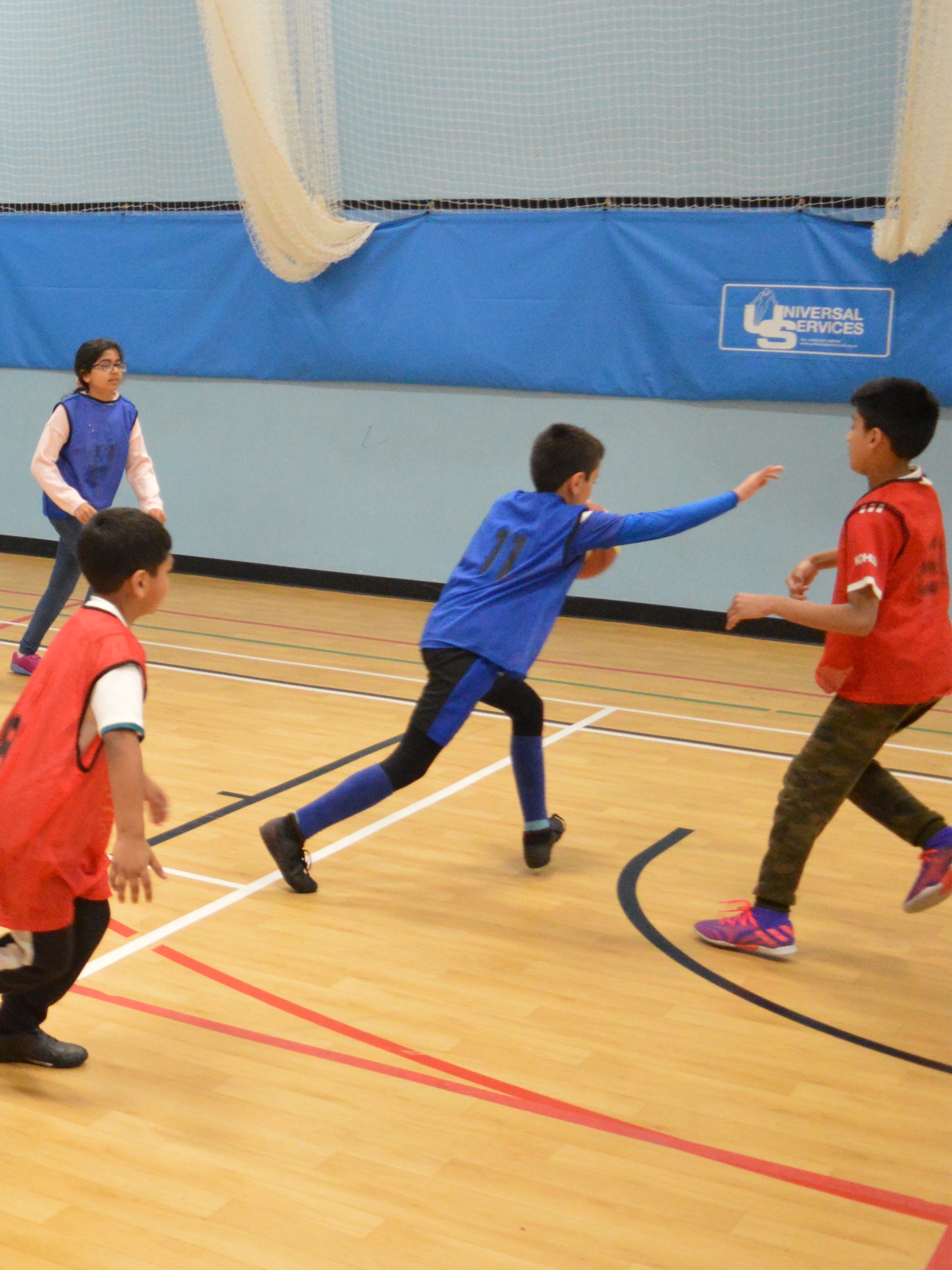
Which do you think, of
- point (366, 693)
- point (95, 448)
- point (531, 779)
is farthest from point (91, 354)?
point (531, 779)

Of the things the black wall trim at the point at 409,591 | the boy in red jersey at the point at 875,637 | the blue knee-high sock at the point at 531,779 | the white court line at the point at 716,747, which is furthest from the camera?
the black wall trim at the point at 409,591

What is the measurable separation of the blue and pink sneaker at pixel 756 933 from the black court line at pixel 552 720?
4.47 feet

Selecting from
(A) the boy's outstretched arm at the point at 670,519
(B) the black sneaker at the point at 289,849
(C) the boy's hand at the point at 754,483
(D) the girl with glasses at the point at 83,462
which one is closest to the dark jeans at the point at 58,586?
(D) the girl with glasses at the point at 83,462

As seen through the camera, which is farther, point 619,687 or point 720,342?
point 720,342

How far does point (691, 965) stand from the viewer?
3426mm

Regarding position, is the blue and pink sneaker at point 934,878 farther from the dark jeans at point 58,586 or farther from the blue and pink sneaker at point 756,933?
the dark jeans at point 58,586

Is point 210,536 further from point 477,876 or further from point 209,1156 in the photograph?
point 209,1156

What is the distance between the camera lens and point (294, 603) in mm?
8367

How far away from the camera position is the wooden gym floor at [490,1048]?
228cm

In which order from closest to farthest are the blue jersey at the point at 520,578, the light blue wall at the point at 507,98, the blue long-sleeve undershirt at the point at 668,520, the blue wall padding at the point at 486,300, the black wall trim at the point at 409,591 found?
the blue long-sleeve undershirt at the point at 668,520, the blue jersey at the point at 520,578, the light blue wall at the point at 507,98, the blue wall padding at the point at 486,300, the black wall trim at the point at 409,591

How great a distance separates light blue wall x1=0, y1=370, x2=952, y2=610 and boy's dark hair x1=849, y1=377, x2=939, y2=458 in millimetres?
4201

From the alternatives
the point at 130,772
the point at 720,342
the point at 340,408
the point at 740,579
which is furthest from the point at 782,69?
the point at 130,772

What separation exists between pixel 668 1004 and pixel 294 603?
5527 millimetres

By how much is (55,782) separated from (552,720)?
352 centimetres
